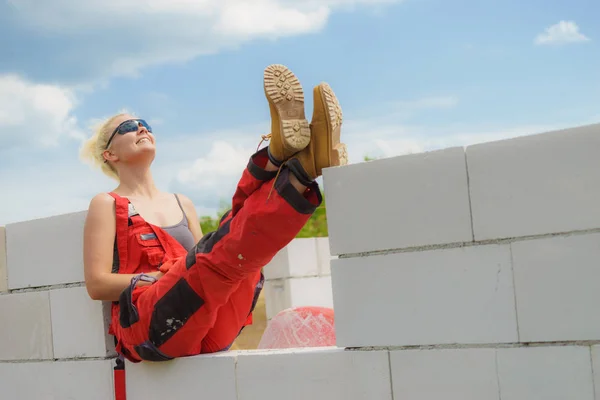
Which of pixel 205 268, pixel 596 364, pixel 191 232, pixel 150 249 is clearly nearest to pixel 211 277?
pixel 205 268

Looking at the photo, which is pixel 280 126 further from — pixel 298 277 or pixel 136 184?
pixel 298 277

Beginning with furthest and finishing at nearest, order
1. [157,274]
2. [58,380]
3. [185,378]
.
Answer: [58,380]
[157,274]
[185,378]

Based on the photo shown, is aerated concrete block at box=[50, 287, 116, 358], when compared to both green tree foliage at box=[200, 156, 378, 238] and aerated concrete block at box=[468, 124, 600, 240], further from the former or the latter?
green tree foliage at box=[200, 156, 378, 238]

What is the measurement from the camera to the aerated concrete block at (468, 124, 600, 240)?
2.51m

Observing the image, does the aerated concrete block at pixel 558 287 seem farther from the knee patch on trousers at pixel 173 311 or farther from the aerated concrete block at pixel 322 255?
the aerated concrete block at pixel 322 255

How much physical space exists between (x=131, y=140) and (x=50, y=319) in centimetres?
99

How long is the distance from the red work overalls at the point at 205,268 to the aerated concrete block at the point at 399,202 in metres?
0.11

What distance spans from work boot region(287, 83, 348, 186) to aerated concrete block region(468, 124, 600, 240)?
20.5 inches

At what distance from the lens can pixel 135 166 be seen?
395cm

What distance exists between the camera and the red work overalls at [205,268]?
9.83 feet

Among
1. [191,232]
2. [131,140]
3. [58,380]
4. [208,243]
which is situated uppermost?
[131,140]

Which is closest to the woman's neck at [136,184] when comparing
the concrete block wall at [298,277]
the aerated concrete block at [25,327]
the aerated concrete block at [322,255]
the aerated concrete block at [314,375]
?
the aerated concrete block at [25,327]

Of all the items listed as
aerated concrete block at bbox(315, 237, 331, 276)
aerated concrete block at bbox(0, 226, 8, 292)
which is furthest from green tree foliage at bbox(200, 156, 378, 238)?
aerated concrete block at bbox(0, 226, 8, 292)

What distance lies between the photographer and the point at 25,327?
4277 millimetres
